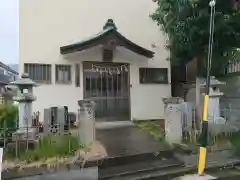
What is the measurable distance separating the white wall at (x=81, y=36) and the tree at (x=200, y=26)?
303cm

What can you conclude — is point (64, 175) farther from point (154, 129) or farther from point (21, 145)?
point (154, 129)

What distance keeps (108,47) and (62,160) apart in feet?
21.9

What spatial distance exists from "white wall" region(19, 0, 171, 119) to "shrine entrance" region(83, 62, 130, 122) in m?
0.32

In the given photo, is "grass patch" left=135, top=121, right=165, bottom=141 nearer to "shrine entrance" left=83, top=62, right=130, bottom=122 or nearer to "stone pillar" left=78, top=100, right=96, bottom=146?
"shrine entrance" left=83, top=62, right=130, bottom=122

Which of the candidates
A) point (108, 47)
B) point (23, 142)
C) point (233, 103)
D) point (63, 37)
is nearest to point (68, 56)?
point (63, 37)

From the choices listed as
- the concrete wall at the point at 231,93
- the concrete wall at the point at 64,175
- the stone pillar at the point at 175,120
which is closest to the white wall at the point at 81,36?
the concrete wall at the point at 231,93

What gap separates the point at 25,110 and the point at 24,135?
76cm

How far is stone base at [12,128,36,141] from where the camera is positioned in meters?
6.78

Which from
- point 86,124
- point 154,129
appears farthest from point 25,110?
point 154,129

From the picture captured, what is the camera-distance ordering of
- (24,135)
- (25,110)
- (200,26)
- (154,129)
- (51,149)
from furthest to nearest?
(154,129) < (200,26) < (25,110) < (24,135) < (51,149)

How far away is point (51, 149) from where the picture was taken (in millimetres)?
6637

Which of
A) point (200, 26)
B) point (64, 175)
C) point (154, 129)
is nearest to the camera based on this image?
point (64, 175)

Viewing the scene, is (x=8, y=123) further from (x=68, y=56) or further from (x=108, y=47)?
(x=108, y=47)

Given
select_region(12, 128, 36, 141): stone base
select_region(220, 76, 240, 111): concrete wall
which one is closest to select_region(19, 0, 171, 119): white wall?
select_region(220, 76, 240, 111): concrete wall
